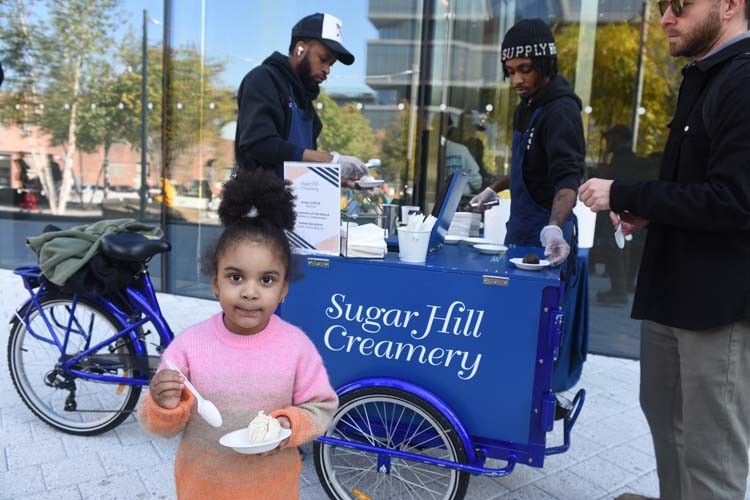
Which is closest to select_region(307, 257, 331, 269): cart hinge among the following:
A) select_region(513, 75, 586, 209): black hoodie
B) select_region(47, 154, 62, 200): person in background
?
select_region(513, 75, 586, 209): black hoodie

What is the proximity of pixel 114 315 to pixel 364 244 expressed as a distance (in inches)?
58.5

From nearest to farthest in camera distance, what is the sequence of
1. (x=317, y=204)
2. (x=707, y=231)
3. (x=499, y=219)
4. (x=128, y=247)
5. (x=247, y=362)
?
(x=247, y=362) < (x=707, y=231) < (x=317, y=204) < (x=128, y=247) < (x=499, y=219)

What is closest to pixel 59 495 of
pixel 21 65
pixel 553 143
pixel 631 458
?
pixel 553 143

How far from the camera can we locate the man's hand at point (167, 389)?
4.03 feet

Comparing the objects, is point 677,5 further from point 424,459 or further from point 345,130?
point 345,130

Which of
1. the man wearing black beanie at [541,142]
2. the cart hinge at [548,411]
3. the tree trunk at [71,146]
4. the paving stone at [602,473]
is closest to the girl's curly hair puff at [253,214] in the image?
the cart hinge at [548,411]

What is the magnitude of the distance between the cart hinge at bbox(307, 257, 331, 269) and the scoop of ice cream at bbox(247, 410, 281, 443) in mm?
923

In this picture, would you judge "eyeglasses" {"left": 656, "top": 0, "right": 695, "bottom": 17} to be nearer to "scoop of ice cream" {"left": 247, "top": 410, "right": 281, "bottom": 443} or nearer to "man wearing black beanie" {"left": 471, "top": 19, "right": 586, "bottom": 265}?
"man wearing black beanie" {"left": 471, "top": 19, "right": 586, "bottom": 265}

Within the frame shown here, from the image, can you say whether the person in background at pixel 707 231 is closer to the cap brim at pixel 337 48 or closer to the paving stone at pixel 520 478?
the paving stone at pixel 520 478

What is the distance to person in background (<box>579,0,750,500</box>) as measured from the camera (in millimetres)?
1583

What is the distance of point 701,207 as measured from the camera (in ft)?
5.21

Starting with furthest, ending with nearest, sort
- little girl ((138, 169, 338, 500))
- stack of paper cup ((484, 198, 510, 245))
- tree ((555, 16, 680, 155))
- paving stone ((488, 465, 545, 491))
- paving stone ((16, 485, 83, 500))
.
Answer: tree ((555, 16, 680, 155)) < stack of paper cup ((484, 198, 510, 245)) < paving stone ((488, 465, 545, 491)) < paving stone ((16, 485, 83, 500)) < little girl ((138, 169, 338, 500))

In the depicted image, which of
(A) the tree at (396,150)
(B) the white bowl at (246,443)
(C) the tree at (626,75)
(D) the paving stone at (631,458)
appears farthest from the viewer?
(A) the tree at (396,150)

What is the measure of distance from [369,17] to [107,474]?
468 centimetres
